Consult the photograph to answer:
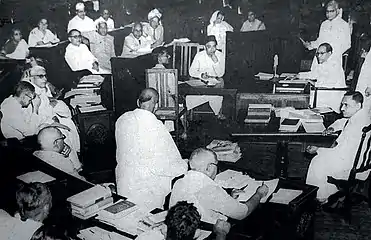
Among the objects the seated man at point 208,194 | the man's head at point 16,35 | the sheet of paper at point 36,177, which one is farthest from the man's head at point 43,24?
the seated man at point 208,194

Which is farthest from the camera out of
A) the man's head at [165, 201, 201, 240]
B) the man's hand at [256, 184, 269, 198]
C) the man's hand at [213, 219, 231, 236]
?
the man's hand at [256, 184, 269, 198]

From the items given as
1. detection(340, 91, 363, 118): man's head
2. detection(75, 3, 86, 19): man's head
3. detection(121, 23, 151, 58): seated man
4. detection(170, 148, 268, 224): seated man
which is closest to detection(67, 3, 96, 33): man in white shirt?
detection(75, 3, 86, 19): man's head

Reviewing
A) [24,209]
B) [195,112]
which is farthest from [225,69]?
[24,209]

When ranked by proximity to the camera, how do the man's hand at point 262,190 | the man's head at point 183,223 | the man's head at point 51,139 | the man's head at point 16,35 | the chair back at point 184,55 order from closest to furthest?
the man's head at point 183,223
the man's hand at point 262,190
the chair back at point 184,55
the man's head at point 16,35
the man's head at point 51,139

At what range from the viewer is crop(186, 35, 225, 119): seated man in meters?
3.72

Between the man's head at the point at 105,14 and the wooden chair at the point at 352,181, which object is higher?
the man's head at the point at 105,14

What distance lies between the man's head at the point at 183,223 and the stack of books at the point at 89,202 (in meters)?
0.61

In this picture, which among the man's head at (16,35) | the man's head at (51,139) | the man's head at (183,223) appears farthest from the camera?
the man's head at (51,139)

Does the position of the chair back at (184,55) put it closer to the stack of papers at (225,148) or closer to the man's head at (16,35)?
the stack of papers at (225,148)

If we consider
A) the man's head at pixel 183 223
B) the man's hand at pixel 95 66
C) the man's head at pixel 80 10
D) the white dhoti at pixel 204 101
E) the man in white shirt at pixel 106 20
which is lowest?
the man's head at pixel 183 223

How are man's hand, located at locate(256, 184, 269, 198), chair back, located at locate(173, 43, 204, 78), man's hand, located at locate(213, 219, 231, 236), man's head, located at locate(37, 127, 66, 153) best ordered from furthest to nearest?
man's head, located at locate(37, 127, 66, 153) → chair back, located at locate(173, 43, 204, 78) → man's hand, located at locate(256, 184, 269, 198) → man's hand, located at locate(213, 219, 231, 236)

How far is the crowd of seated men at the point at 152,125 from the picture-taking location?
11.8 ft

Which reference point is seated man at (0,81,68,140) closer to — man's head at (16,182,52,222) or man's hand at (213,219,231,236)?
man's head at (16,182,52,222)

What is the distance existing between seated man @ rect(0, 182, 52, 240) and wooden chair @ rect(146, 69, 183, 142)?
41.4 inches
